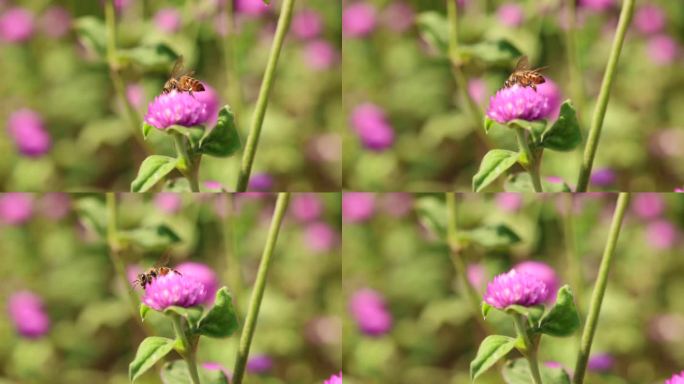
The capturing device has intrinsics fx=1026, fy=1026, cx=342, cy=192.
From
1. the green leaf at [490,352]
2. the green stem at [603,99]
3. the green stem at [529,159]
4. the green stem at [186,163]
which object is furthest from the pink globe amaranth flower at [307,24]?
the green leaf at [490,352]

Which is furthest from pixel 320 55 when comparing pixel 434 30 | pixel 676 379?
pixel 676 379

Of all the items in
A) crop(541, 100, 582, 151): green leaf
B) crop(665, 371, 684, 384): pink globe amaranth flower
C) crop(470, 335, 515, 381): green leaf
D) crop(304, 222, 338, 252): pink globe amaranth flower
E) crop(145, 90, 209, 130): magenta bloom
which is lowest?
crop(665, 371, 684, 384): pink globe amaranth flower

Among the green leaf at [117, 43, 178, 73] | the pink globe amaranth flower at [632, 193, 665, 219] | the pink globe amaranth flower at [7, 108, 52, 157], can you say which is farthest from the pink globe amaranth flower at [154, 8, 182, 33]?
the pink globe amaranth flower at [632, 193, 665, 219]

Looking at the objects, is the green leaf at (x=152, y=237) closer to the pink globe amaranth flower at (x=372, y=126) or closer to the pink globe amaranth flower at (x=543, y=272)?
the pink globe amaranth flower at (x=372, y=126)

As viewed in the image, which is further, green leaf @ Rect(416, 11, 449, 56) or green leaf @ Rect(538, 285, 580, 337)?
green leaf @ Rect(416, 11, 449, 56)

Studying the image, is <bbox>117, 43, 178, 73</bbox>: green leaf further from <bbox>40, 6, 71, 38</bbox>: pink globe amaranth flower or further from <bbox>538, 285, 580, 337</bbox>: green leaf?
<bbox>538, 285, 580, 337</bbox>: green leaf

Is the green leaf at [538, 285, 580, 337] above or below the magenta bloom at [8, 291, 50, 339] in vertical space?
below
